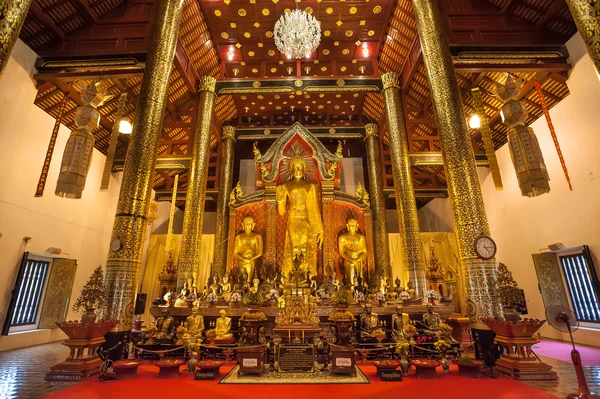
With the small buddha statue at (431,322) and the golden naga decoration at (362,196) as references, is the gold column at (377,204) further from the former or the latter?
the small buddha statue at (431,322)

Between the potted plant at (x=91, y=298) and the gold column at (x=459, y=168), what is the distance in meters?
6.30

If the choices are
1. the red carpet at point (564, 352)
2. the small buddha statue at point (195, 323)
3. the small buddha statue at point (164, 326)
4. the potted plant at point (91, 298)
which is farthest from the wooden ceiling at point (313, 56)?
the red carpet at point (564, 352)

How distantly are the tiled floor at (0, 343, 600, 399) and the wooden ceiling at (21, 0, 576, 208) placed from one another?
6.35m

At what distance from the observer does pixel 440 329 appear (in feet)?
19.4

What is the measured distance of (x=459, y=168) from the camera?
5992mm

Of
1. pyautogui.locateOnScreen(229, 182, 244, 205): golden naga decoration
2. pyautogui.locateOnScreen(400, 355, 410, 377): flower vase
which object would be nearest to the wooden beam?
pyautogui.locateOnScreen(229, 182, 244, 205): golden naga decoration

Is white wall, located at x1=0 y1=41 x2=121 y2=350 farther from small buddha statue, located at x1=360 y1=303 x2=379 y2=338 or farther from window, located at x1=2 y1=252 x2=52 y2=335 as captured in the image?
small buddha statue, located at x1=360 y1=303 x2=379 y2=338

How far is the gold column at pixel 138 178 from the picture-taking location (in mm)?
5484

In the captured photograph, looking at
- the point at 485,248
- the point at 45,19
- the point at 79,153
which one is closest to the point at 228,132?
the point at 45,19

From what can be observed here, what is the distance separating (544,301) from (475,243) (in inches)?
219

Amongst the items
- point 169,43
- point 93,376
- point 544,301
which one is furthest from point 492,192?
point 93,376

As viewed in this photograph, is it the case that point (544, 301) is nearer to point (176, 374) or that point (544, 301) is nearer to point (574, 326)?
point (574, 326)

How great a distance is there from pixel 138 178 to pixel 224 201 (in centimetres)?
712

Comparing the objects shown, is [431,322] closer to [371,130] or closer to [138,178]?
[138,178]
